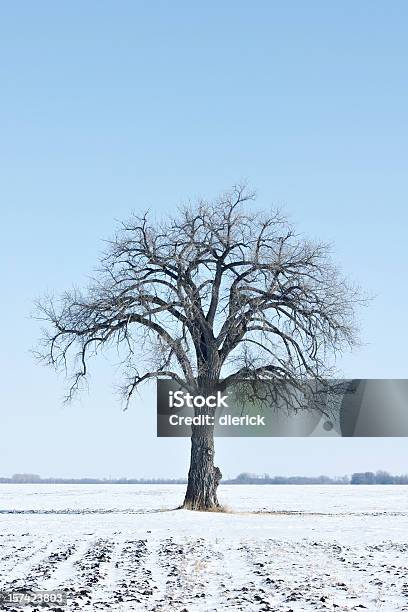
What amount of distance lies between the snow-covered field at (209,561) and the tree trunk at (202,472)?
4013 millimetres

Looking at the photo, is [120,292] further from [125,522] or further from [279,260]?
[125,522]

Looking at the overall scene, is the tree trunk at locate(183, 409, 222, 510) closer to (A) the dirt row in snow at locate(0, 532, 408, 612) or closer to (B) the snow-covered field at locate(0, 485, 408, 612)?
(B) the snow-covered field at locate(0, 485, 408, 612)

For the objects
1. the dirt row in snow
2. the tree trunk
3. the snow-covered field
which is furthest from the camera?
the tree trunk

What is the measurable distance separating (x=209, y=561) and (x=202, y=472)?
18158 millimetres

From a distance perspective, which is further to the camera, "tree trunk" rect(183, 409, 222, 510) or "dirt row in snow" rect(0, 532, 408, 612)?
"tree trunk" rect(183, 409, 222, 510)

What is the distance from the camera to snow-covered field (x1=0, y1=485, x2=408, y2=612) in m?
14.9

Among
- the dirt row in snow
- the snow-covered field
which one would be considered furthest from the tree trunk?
the dirt row in snow

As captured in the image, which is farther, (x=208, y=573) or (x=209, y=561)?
(x=209, y=561)

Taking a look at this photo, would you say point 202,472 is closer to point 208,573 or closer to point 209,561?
point 209,561

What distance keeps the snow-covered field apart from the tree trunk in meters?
4.01

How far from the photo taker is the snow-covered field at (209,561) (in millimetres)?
14914

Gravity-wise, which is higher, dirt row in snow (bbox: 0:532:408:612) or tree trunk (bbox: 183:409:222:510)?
tree trunk (bbox: 183:409:222:510)

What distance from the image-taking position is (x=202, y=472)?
37.5 m

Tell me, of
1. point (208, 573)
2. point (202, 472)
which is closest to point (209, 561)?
point (208, 573)
